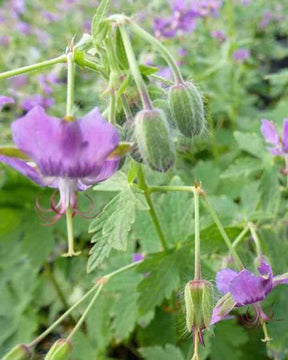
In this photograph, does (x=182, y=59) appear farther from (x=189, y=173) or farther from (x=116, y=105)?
(x=116, y=105)

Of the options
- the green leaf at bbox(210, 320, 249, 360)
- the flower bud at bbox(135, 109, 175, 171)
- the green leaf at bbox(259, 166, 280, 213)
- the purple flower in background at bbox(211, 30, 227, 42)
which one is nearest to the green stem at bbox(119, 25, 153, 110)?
the flower bud at bbox(135, 109, 175, 171)

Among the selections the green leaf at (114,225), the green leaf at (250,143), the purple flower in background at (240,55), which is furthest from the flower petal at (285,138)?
the purple flower in background at (240,55)

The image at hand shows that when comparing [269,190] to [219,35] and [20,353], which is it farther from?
[219,35]

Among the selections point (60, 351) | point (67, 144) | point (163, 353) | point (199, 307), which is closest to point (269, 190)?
point (163, 353)

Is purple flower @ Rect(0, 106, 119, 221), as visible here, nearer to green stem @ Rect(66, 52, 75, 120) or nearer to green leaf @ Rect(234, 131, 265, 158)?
green stem @ Rect(66, 52, 75, 120)

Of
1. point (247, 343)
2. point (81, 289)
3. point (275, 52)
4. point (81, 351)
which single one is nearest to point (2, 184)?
point (81, 289)

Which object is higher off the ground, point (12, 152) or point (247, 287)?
point (12, 152)
